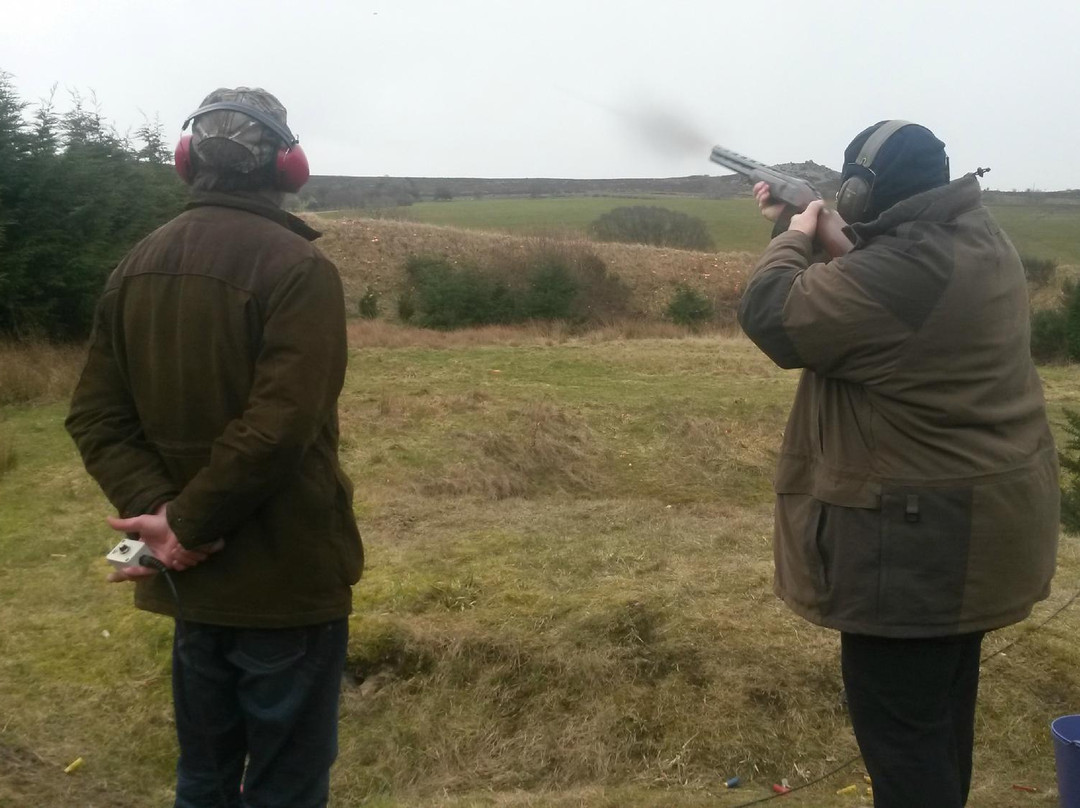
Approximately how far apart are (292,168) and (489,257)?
1258 inches

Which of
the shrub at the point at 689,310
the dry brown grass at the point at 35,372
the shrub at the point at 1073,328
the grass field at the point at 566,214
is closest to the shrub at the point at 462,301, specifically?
the shrub at the point at 689,310

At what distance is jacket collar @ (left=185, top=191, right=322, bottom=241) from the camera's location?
2324 mm

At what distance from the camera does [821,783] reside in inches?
157

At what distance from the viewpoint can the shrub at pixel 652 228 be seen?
139ft

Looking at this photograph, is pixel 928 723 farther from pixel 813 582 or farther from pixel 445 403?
pixel 445 403

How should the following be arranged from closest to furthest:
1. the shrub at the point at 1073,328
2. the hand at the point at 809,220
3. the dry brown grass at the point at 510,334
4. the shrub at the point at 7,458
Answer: the hand at the point at 809,220
the shrub at the point at 7,458
the dry brown grass at the point at 510,334
the shrub at the point at 1073,328

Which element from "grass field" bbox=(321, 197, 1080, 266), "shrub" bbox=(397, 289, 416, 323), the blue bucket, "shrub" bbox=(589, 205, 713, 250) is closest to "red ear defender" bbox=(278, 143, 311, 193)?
the blue bucket

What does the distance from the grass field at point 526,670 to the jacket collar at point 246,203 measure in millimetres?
2325

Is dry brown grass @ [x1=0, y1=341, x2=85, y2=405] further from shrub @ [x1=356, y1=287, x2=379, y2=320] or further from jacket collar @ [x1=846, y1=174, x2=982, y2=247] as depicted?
shrub @ [x1=356, y1=287, x2=379, y2=320]

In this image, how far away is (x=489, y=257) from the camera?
112 ft

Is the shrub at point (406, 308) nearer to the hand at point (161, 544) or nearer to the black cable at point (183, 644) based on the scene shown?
the black cable at point (183, 644)

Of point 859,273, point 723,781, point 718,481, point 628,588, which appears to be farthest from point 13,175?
point 859,273

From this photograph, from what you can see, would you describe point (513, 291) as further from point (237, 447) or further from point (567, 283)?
point (237, 447)

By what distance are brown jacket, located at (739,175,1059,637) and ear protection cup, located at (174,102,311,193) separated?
1138mm
